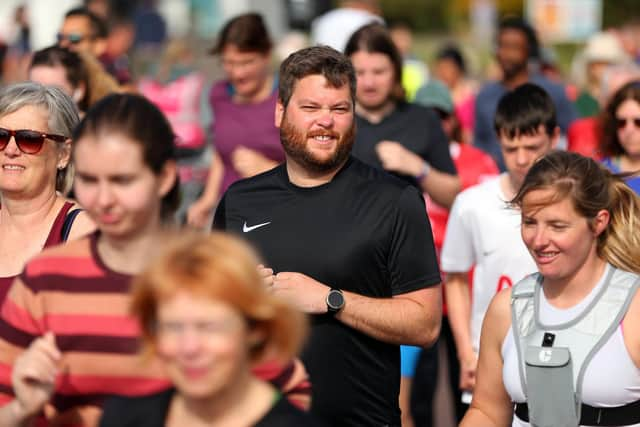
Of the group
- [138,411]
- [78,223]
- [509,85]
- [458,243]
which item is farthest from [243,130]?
[138,411]

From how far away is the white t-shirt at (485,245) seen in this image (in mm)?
6305

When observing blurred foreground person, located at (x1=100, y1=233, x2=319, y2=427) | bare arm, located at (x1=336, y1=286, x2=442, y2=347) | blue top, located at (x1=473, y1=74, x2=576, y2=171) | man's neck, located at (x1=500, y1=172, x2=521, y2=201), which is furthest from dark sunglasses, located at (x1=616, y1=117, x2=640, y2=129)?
blurred foreground person, located at (x1=100, y1=233, x2=319, y2=427)

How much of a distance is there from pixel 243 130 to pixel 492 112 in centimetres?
222

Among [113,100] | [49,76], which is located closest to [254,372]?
[113,100]

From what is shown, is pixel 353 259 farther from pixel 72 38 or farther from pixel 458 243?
pixel 72 38

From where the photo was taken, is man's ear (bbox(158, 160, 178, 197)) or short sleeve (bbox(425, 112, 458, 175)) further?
short sleeve (bbox(425, 112, 458, 175))

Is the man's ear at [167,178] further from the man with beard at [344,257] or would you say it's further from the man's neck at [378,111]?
the man's neck at [378,111]

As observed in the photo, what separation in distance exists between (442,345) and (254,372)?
17.4 ft

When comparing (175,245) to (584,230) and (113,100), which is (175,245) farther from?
(584,230)

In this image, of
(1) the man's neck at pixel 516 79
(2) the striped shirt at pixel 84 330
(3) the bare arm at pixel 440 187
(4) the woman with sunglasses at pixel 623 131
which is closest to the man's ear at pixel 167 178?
(2) the striped shirt at pixel 84 330

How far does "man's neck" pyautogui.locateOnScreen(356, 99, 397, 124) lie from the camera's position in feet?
24.7

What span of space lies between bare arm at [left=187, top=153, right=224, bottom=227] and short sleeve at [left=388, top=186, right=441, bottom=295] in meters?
4.05

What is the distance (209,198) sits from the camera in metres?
9.09

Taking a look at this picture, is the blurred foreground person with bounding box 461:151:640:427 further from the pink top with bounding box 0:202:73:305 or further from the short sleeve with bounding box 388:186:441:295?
the pink top with bounding box 0:202:73:305
